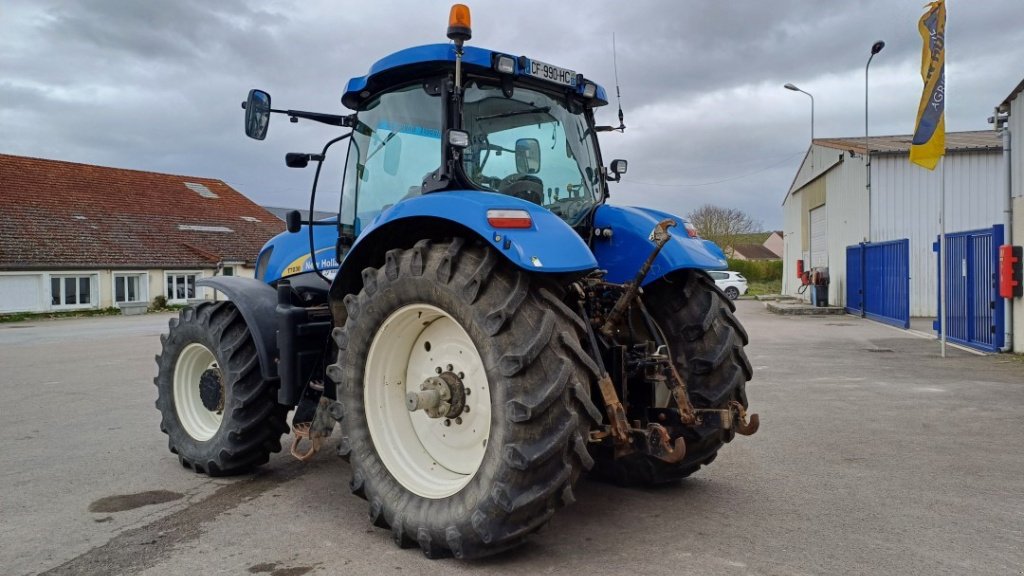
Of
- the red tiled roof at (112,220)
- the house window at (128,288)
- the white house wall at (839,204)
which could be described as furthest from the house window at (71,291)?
the white house wall at (839,204)

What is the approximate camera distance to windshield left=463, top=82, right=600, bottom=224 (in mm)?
4113

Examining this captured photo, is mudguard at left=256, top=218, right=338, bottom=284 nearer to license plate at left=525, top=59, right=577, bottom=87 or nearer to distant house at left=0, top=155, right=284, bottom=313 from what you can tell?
license plate at left=525, top=59, right=577, bottom=87

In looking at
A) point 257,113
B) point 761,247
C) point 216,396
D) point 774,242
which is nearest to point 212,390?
point 216,396

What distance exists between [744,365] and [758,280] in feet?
157

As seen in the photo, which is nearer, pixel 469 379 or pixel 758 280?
pixel 469 379

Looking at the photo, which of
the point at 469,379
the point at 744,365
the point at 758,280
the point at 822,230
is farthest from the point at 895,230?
the point at 758,280

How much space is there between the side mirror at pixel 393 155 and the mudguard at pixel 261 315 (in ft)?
4.02

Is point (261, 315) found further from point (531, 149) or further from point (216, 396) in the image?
point (531, 149)

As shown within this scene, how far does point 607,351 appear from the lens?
3.89 m

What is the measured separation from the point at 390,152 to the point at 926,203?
1978cm

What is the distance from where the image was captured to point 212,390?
16.9 feet

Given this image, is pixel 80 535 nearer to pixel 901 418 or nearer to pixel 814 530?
pixel 814 530

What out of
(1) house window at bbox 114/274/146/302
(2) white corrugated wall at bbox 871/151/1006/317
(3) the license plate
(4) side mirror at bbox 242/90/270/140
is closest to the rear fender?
(3) the license plate

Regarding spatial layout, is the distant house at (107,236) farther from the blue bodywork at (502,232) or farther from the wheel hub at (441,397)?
the wheel hub at (441,397)
